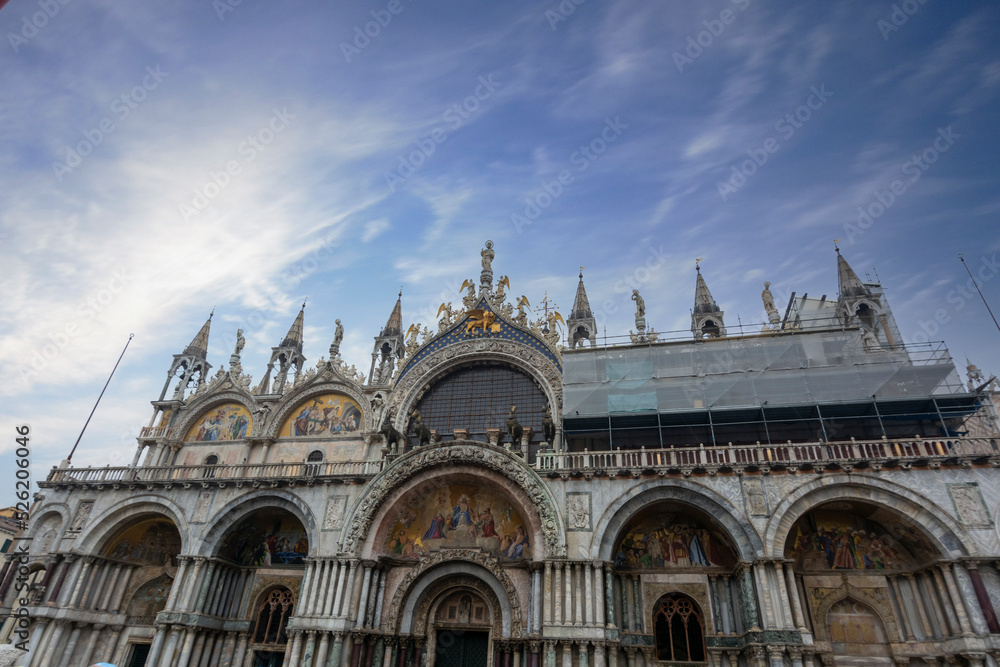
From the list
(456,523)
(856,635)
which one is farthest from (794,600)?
(456,523)

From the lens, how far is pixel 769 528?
1758cm

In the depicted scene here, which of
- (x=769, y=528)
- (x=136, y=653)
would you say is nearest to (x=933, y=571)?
(x=769, y=528)

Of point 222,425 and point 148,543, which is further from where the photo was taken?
point 222,425

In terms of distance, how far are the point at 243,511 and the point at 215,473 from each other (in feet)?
8.40

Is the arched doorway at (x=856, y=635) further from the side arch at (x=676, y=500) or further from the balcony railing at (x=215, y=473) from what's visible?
the balcony railing at (x=215, y=473)

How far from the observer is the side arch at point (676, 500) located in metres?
17.8

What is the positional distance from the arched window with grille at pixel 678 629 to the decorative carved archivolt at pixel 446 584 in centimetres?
502

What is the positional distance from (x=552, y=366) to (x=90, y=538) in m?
20.4

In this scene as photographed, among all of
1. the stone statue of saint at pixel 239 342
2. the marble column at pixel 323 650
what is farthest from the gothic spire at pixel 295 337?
the marble column at pixel 323 650

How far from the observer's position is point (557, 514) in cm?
1927

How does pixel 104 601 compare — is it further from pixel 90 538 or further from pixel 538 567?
pixel 538 567

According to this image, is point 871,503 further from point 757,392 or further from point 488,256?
point 488,256

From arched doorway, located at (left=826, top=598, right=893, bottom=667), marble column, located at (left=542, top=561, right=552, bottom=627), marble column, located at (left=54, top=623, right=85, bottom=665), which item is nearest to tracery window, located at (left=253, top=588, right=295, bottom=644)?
marble column, located at (left=54, top=623, right=85, bottom=665)

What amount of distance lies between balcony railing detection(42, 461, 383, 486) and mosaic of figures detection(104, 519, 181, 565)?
210cm
